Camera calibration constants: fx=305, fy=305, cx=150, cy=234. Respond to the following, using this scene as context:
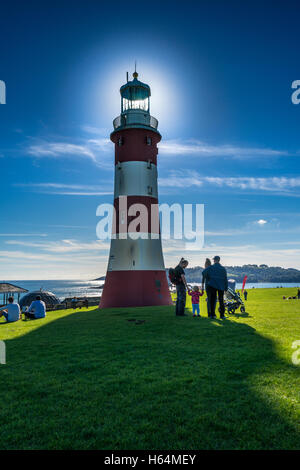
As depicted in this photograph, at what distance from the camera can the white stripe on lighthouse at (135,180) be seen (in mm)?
22609

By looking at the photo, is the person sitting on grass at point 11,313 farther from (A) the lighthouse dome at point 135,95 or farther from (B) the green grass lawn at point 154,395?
(A) the lighthouse dome at point 135,95

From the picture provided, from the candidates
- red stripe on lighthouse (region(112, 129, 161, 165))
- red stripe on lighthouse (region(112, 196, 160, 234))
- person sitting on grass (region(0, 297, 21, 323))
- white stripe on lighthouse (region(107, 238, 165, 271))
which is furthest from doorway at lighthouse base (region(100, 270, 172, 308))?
red stripe on lighthouse (region(112, 129, 161, 165))

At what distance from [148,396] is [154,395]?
0.32 ft

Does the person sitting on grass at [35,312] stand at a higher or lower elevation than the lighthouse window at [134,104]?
lower

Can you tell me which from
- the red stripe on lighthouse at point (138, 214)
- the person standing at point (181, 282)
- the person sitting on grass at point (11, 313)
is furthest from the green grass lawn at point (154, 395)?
the red stripe on lighthouse at point (138, 214)

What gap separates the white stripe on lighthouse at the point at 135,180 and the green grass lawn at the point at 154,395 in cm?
1550

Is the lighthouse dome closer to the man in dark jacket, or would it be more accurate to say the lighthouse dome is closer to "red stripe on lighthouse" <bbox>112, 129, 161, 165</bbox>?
"red stripe on lighthouse" <bbox>112, 129, 161, 165</bbox>

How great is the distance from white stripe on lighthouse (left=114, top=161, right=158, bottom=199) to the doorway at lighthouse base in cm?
594

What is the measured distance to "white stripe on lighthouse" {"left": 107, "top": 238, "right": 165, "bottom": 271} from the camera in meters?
21.8

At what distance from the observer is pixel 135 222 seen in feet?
72.6

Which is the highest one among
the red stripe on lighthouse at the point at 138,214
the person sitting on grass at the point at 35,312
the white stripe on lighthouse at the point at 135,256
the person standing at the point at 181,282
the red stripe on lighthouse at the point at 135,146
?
the red stripe on lighthouse at the point at 135,146

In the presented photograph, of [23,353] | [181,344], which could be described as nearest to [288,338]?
[181,344]

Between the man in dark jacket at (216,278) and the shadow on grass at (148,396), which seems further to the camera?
the man in dark jacket at (216,278)

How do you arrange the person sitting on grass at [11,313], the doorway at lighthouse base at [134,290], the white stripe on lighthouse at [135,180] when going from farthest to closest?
the white stripe on lighthouse at [135,180] < the doorway at lighthouse base at [134,290] < the person sitting on grass at [11,313]
